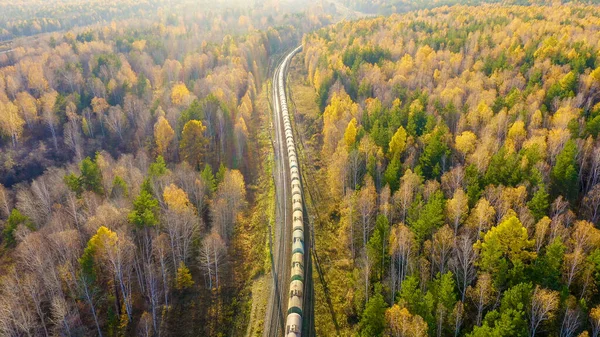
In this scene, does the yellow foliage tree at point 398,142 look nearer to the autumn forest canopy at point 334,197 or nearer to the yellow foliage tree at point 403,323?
the autumn forest canopy at point 334,197

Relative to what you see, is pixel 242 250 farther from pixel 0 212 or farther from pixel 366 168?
pixel 0 212

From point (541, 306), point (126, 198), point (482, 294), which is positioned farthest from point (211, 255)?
point (541, 306)

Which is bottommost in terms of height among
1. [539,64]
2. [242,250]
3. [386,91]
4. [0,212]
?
[242,250]

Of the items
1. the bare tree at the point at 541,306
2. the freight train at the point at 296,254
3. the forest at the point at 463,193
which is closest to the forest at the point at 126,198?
the freight train at the point at 296,254

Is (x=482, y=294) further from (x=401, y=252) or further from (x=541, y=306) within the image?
(x=401, y=252)

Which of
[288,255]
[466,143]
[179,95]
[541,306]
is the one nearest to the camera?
[541,306]


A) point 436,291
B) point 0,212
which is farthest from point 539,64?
point 0,212

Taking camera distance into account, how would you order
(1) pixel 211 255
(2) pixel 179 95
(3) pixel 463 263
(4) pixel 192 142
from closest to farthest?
(3) pixel 463 263, (1) pixel 211 255, (4) pixel 192 142, (2) pixel 179 95
